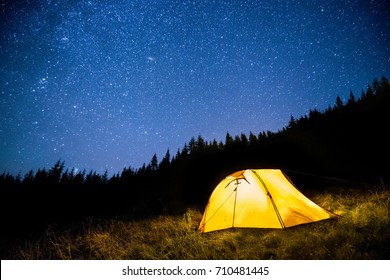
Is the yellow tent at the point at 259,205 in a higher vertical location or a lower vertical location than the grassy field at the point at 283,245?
higher

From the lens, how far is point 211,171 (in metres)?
35.7

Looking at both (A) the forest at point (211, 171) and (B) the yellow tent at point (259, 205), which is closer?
(B) the yellow tent at point (259, 205)

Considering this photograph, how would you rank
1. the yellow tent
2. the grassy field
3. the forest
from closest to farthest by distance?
Answer: 1. the grassy field
2. the yellow tent
3. the forest

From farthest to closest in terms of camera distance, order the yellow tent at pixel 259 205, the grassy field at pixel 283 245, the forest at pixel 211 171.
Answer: the forest at pixel 211 171 < the yellow tent at pixel 259 205 < the grassy field at pixel 283 245

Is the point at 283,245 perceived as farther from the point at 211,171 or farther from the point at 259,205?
the point at 211,171

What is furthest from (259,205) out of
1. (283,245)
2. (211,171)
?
(211,171)

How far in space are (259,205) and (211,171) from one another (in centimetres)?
2940

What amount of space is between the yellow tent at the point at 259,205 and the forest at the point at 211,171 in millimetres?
850

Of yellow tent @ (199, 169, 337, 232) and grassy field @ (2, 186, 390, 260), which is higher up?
yellow tent @ (199, 169, 337, 232)

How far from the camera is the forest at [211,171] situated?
17.8 m

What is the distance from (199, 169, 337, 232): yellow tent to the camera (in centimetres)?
616

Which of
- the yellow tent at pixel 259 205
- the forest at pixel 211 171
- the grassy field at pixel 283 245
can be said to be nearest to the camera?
the grassy field at pixel 283 245

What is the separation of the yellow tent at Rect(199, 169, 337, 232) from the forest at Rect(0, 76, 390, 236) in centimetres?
85
